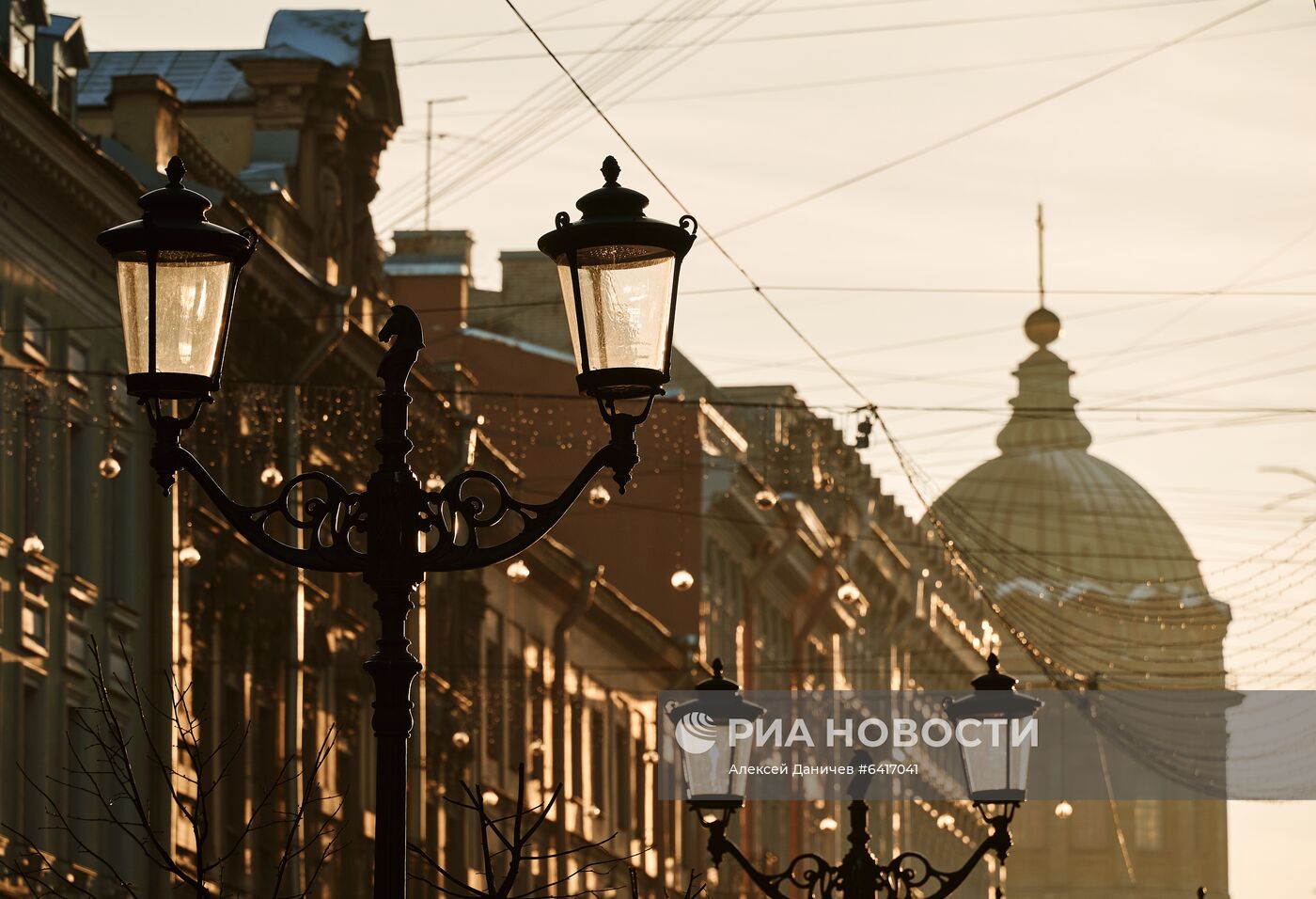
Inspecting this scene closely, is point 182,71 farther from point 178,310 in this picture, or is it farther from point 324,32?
point 178,310

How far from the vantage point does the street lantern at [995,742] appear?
17000 millimetres

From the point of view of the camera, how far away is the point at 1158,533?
5443 inches

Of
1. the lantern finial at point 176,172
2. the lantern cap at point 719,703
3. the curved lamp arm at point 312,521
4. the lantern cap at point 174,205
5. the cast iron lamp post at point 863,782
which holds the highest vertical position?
the lantern finial at point 176,172

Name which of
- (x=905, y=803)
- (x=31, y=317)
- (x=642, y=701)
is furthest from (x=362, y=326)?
(x=905, y=803)

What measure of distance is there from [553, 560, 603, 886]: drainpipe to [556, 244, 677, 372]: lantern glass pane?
3639cm

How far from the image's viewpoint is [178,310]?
10383mm

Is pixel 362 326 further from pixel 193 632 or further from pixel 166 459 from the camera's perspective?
pixel 166 459

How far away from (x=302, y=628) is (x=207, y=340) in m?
25.4

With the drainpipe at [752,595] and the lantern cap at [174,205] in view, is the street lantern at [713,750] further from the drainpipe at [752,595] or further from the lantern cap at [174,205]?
the drainpipe at [752,595]

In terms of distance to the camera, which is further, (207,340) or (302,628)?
(302,628)

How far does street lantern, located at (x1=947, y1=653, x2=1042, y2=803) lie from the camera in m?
17.0

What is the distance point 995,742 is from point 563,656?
1224 inches

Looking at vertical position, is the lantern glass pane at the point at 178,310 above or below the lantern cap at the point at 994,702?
above

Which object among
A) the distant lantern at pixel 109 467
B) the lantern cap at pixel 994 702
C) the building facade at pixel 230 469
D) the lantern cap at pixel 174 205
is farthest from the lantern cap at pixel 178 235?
the distant lantern at pixel 109 467
